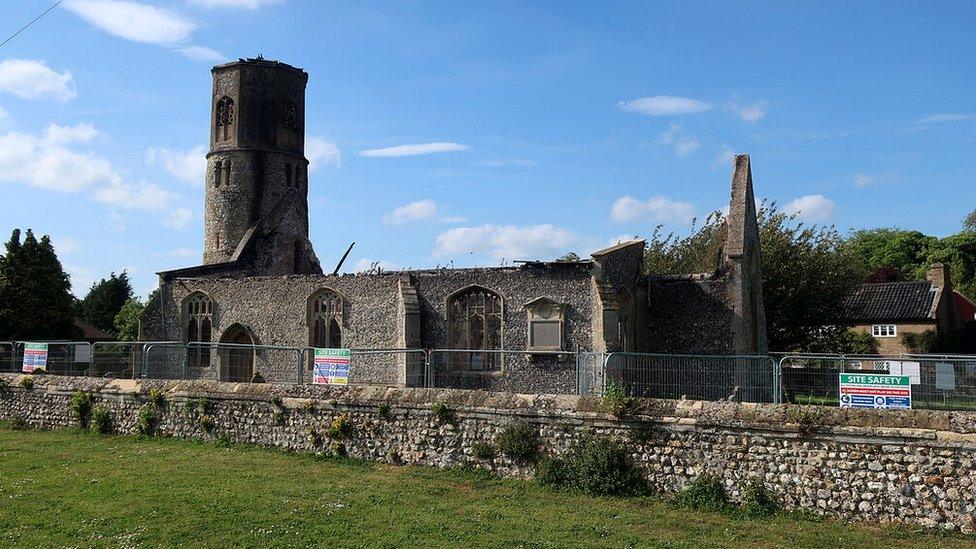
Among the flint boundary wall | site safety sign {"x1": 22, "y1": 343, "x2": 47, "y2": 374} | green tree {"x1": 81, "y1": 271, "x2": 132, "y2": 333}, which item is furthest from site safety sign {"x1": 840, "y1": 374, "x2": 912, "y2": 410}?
green tree {"x1": 81, "y1": 271, "x2": 132, "y2": 333}

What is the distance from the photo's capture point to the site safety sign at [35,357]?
22906 millimetres

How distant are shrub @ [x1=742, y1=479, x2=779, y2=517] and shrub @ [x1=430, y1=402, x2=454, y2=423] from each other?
5.25 m

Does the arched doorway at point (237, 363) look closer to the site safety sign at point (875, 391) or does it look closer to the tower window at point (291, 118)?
the tower window at point (291, 118)

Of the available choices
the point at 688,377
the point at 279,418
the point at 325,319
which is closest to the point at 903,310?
the point at 325,319

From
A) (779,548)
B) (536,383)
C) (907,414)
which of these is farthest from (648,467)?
(536,383)

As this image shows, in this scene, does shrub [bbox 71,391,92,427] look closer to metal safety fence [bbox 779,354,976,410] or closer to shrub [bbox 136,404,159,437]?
shrub [bbox 136,404,159,437]

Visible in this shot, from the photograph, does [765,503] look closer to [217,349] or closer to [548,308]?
[548,308]

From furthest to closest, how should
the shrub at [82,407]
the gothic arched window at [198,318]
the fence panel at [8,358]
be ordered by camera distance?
the gothic arched window at [198,318] < the fence panel at [8,358] < the shrub at [82,407]

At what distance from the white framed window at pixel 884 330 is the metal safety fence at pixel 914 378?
3628cm

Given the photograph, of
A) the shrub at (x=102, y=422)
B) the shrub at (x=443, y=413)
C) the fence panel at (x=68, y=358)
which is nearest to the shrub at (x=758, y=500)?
the shrub at (x=443, y=413)

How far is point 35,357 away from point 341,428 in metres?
11.8

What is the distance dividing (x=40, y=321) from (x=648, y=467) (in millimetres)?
34312

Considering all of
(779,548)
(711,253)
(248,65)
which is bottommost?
(779,548)

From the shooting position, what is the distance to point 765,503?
12.5 m
